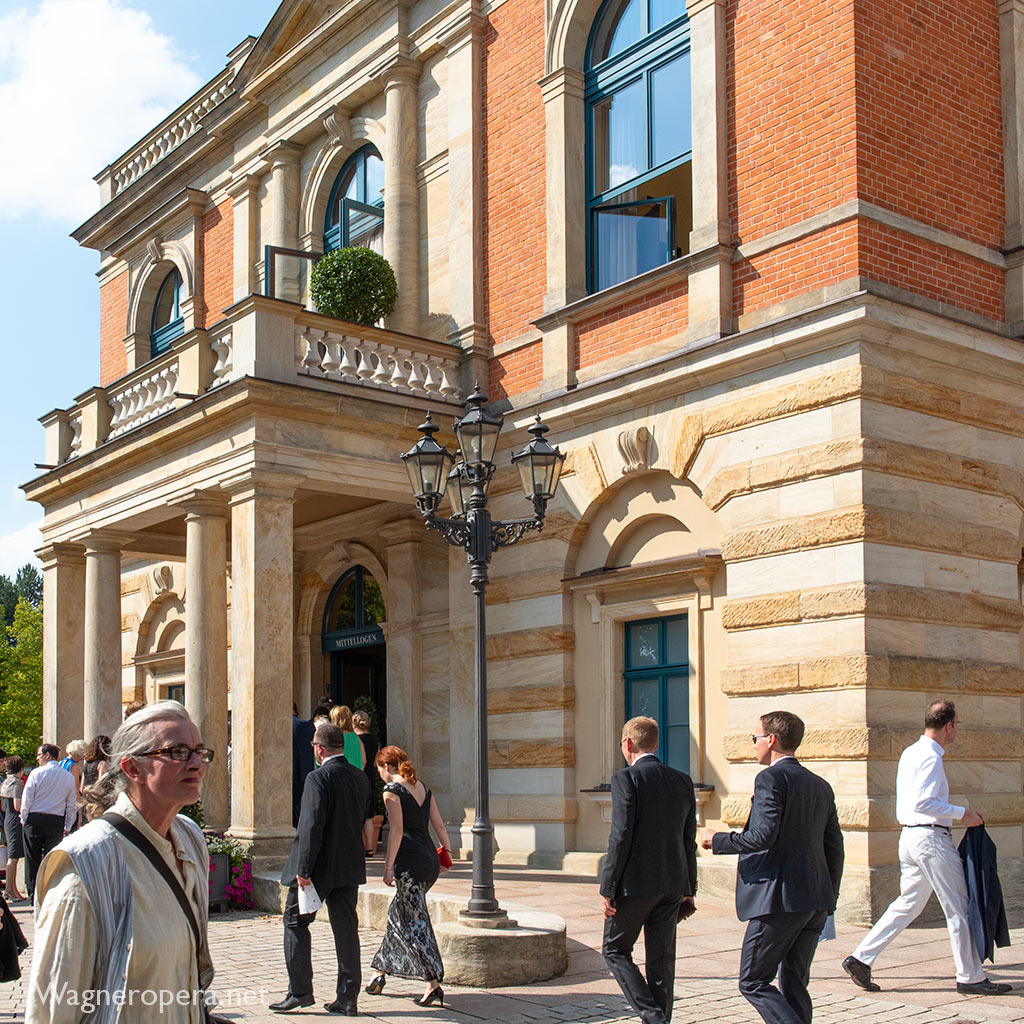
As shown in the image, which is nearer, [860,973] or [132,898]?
[132,898]

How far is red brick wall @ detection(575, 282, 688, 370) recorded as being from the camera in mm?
14109

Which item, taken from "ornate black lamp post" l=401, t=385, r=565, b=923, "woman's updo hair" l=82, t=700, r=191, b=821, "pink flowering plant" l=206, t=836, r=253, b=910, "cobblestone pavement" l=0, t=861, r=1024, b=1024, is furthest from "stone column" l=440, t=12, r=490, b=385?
"woman's updo hair" l=82, t=700, r=191, b=821

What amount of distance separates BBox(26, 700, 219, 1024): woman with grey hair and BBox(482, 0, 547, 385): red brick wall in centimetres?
1286

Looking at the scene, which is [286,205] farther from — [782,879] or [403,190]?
[782,879]

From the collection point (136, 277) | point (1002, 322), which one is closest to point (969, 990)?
point (1002, 322)

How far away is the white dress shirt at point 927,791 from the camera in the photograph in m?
8.44

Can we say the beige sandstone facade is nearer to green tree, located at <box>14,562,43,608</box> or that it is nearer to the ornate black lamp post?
the ornate black lamp post

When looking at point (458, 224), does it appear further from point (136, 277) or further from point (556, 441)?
point (136, 277)

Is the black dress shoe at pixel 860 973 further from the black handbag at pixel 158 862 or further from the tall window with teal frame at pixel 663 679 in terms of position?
the black handbag at pixel 158 862

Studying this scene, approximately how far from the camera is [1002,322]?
13.4m

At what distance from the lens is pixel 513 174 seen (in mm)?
16516

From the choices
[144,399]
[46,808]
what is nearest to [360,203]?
[144,399]

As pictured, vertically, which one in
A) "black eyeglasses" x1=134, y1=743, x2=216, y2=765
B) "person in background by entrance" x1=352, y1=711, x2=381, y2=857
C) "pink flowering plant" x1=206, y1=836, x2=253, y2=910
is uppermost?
"black eyeglasses" x1=134, y1=743, x2=216, y2=765

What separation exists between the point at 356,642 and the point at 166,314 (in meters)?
9.32
